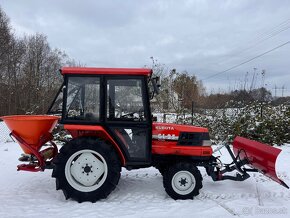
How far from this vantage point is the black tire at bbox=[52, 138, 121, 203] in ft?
17.2

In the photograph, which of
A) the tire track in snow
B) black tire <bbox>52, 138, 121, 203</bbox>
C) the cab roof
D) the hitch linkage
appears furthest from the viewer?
the hitch linkage

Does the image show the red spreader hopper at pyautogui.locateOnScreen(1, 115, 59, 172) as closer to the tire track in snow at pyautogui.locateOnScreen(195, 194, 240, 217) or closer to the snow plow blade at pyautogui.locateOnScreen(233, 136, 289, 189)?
the tire track in snow at pyautogui.locateOnScreen(195, 194, 240, 217)

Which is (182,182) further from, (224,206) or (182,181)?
(224,206)

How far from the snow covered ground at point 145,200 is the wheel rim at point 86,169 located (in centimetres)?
34

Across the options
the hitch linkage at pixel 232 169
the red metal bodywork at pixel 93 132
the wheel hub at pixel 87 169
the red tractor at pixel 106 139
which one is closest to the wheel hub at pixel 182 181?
the red tractor at pixel 106 139

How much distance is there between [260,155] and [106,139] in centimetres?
260

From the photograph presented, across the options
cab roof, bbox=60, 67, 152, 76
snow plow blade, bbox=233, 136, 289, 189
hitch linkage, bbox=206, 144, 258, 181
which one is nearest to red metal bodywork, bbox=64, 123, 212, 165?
hitch linkage, bbox=206, 144, 258, 181

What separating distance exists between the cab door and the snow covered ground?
728 millimetres

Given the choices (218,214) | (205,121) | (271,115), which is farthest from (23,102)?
(218,214)

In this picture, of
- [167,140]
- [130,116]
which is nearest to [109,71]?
[130,116]

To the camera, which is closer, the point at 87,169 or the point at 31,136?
the point at 87,169

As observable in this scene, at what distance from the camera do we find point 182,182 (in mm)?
5406

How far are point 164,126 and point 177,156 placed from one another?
0.57m

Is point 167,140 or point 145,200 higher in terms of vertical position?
point 167,140
